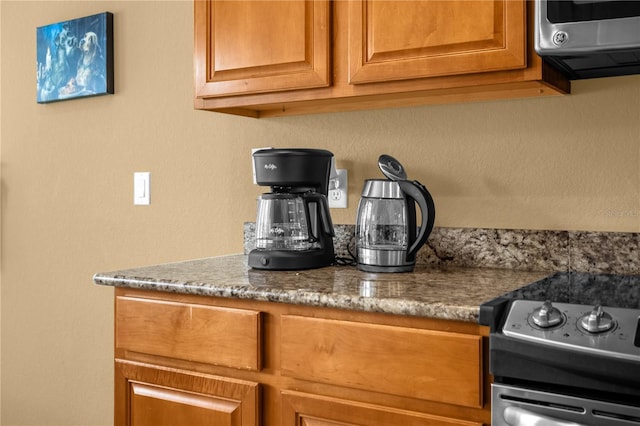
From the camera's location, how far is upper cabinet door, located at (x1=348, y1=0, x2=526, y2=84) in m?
1.61

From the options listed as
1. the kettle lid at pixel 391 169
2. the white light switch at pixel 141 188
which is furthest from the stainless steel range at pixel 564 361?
the white light switch at pixel 141 188

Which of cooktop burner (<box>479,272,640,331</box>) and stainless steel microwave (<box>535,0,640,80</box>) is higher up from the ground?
stainless steel microwave (<box>535,0,640,80</box>)

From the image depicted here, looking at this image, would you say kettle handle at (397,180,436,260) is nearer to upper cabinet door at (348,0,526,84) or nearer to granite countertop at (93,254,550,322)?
granite countertop at (93,254,550,322)

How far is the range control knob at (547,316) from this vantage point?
1249 millimetres

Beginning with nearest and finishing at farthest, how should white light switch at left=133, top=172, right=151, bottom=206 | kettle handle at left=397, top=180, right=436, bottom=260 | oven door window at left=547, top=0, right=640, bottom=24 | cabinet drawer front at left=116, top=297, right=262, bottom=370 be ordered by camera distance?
oven door window at left=547, top=0, right=640, bottom=24
cabinet drawer front at left=116, top=297, right=262, bottom=370
kettle handle at left=397, top=180, right=436, bottom=260
white light switch at left=133, top=172, right=151, bottom=206

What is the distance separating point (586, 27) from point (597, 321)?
24.1 inches

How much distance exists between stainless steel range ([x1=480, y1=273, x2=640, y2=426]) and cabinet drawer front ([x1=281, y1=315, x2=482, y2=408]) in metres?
0.07

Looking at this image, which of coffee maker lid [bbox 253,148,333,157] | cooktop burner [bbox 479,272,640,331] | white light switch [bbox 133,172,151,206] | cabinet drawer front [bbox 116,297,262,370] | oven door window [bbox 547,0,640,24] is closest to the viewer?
cooktop burner [bbox 479,272,640,331]

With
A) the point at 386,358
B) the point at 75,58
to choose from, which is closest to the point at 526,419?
the point at 386,358

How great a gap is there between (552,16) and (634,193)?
564mm

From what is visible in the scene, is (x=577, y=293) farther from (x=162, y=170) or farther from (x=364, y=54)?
(x=162, y=170)

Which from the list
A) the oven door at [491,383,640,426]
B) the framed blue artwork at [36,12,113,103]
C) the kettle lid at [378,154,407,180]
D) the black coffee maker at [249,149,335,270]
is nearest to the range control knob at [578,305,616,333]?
the oven door at [491,383,640,426]

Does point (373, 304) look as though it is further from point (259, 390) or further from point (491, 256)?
point (491, 256)

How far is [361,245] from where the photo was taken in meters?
1.86
